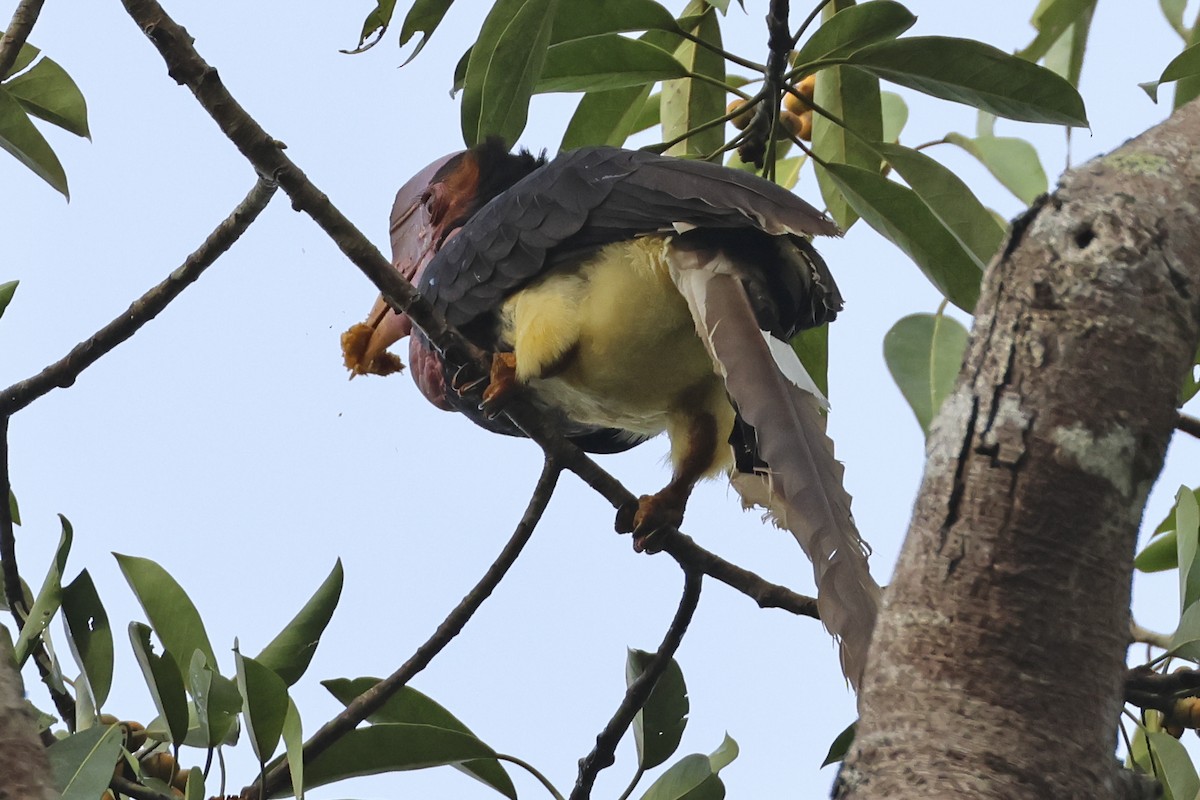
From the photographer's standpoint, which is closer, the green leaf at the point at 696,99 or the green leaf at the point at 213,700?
the green leaf at the point at 213,700

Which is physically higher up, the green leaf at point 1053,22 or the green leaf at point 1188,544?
the green leaf at point 1053,22

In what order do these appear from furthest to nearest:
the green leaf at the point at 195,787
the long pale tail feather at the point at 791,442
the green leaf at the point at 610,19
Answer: the green leaf at the point at 610,19 < the green leaf at the point at 195,787 < the long pale tail feather at the point at 791,442

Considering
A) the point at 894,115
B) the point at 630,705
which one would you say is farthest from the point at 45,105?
the point at 894,115

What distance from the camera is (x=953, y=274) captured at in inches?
90.3

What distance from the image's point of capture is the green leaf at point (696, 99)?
2.73 metres

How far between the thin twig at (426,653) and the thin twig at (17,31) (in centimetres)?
105

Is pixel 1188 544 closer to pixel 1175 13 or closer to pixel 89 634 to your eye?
pixel 1175 13

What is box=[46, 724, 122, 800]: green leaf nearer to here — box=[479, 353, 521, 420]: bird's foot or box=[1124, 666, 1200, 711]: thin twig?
box=[479, 353, 521, 420]: bird's foot

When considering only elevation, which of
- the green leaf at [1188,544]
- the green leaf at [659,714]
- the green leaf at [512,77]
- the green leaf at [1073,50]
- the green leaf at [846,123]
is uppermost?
the green leaf at [1073,50]

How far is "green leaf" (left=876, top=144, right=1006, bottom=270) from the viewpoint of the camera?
2299 millimetres

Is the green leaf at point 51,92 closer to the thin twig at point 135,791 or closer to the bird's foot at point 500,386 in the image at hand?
the bird's foot at point 500,386

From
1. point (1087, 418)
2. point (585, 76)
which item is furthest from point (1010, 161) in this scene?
point (1087, 418)

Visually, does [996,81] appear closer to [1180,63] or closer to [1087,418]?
[1180,63]

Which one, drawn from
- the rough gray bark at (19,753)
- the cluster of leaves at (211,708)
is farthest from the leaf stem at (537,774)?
the rough gray bark at (19,753)
